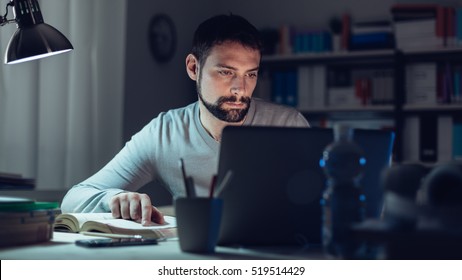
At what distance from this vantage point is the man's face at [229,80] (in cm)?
170

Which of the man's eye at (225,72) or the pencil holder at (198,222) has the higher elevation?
the man's eye at (225,72)

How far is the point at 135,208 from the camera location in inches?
47.2

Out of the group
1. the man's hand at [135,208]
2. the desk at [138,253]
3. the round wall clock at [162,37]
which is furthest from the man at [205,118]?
the round wall clock at [162,37]

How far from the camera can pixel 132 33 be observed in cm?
321

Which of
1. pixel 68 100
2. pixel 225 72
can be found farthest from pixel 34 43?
pixel 68 100

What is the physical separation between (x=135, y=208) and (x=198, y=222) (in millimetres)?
348

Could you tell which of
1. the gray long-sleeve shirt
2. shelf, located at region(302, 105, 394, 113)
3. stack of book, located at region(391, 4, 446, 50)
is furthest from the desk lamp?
stack of book, located at region(391, 4, 446, 50)

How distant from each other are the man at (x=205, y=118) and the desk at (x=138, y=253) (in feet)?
2.10

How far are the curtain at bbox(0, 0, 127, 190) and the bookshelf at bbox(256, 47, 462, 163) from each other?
107 cm

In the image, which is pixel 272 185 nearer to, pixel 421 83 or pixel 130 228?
pixel 130 228

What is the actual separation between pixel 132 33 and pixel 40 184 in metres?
1.03

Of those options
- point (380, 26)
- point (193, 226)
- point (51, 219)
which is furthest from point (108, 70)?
point (193, 226)

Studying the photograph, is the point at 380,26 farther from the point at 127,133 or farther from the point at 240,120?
the point at 240,120

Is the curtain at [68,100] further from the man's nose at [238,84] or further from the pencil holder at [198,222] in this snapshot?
the pencil holder at [198,222]
